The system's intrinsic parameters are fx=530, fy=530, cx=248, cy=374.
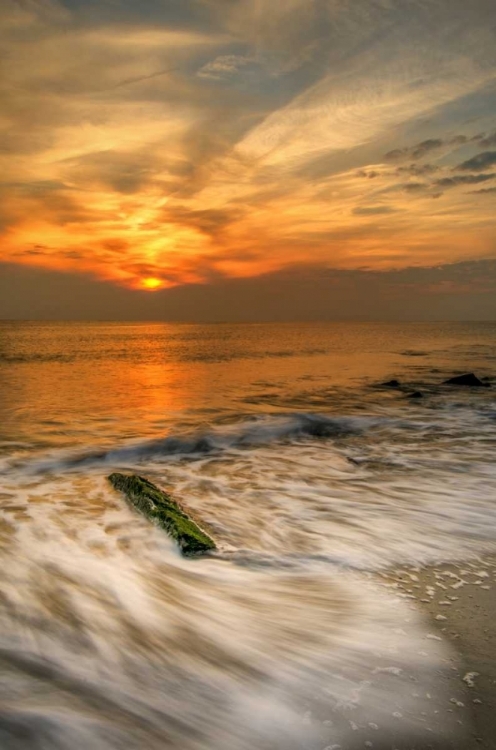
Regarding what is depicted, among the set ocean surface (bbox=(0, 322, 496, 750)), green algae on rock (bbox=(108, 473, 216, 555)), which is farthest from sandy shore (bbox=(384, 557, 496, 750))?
green algae on rock (bbox=(108, 473, 216, 555))

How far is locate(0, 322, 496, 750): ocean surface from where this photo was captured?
291 centimetres

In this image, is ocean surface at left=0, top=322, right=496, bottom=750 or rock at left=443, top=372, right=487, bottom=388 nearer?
ocean surface at left=0, top=322, right=496, bottom=750

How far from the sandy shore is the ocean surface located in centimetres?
12

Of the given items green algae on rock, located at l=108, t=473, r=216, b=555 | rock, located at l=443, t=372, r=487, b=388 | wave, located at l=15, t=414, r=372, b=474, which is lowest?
wave, located at l=15, t=414, r=372, b=474

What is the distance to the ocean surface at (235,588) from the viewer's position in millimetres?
2906

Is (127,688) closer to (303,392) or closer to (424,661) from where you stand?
(424,661)

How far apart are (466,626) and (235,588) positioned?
187 centimetres

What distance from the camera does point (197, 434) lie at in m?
13.3

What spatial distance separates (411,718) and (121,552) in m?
3.59

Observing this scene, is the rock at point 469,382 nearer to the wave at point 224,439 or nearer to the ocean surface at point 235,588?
the wave at point 224,439

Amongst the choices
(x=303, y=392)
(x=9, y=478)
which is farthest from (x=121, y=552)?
(x=303, y=392)

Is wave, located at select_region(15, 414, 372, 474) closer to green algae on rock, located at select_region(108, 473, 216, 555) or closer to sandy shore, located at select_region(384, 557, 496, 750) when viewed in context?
green algae on rock, located at select_region(108, 473, 216, 555)

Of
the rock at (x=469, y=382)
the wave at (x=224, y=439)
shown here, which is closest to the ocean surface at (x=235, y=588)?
the wave at (x=224, y=439)

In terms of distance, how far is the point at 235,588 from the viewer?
461 centimetres
